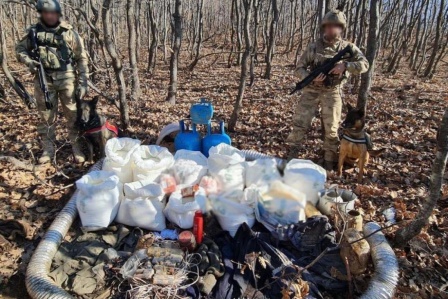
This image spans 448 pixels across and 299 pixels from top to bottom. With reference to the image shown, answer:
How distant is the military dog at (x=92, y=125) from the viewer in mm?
4984

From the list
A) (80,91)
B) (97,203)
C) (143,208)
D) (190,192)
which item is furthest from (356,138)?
(80,91)

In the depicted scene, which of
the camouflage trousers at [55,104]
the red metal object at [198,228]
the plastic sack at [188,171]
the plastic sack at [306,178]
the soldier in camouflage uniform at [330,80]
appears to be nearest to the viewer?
the plastic sack at [306,178]

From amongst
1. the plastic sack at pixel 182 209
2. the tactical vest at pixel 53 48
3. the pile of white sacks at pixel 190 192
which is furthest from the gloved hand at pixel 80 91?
the plastic sack at pixel 182 209

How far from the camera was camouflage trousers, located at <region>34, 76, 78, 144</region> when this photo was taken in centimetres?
496

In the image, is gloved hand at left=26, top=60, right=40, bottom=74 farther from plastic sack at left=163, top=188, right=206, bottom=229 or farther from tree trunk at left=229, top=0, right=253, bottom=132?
tree trunk at left=229, top=0, right=253, bottom=132

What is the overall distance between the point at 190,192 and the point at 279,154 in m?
2.16

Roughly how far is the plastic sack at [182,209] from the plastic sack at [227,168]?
418 millimetres

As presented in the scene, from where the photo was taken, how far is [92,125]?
4988 millimetres

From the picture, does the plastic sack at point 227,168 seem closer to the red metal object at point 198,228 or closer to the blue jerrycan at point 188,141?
the red metal object at point 198,228

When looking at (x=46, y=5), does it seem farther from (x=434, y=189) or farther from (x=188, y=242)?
(x=434, y=189)

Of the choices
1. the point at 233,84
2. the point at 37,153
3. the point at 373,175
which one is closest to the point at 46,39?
the point at 37,153

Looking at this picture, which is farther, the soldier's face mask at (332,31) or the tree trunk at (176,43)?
the tree trunk at (176,43)

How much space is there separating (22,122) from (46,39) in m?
3.08

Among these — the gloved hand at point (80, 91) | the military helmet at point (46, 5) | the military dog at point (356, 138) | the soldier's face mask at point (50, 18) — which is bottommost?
the military dog at point (356, 138)
